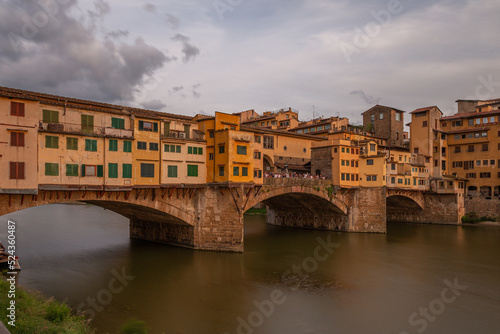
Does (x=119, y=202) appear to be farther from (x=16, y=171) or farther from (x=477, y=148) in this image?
(x=477, y=148)

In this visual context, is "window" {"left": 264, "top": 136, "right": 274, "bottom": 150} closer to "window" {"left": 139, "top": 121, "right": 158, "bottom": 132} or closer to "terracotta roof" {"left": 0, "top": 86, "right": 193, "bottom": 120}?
"terracotta roof" {"left": 0, "top": 86, "right": 193, "bottom": 120}

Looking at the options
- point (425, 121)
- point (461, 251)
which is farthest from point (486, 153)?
point (461, 251)

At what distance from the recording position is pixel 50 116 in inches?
998

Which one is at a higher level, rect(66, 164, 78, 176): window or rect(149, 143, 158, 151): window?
rect(149, 143, 158, 151): window

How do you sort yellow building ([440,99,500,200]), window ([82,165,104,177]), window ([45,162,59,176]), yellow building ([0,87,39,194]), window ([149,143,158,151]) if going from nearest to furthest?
yellow building ([0,87,39,194])
window ([45,162,59,176])
window ([82,165,104,177])
window ([149,143,158,151])
yellow building ([440,99,500,200])

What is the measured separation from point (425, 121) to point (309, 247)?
40214 mm

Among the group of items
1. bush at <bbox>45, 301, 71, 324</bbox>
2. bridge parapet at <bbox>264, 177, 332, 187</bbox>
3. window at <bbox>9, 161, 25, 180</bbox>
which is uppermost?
window at <bbox>9, 161, 25, 180</bbox>

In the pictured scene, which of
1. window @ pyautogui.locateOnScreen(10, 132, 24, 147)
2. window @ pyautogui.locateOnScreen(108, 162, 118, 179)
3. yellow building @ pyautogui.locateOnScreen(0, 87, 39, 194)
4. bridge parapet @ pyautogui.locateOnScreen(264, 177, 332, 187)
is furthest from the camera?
bridge parapet @ pyautogui.locateOnScreen(264, 177, 332, 187)

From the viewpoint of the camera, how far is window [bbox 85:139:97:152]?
1055 inches

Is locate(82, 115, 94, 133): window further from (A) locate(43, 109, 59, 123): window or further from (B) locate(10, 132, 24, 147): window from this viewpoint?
(B) locate(10, 132, 24, 147): window

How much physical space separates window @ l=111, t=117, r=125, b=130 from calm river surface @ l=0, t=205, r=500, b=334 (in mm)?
11763

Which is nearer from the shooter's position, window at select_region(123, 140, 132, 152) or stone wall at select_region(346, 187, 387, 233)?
window at select_region(123, 140, 132, 152)

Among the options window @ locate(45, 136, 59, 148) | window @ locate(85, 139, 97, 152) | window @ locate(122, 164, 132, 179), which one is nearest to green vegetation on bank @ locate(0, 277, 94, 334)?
window @ locate(45, 136, 59, 148)

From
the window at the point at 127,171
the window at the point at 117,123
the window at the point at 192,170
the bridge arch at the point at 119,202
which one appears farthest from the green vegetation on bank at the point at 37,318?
the window at the point at 192,170
